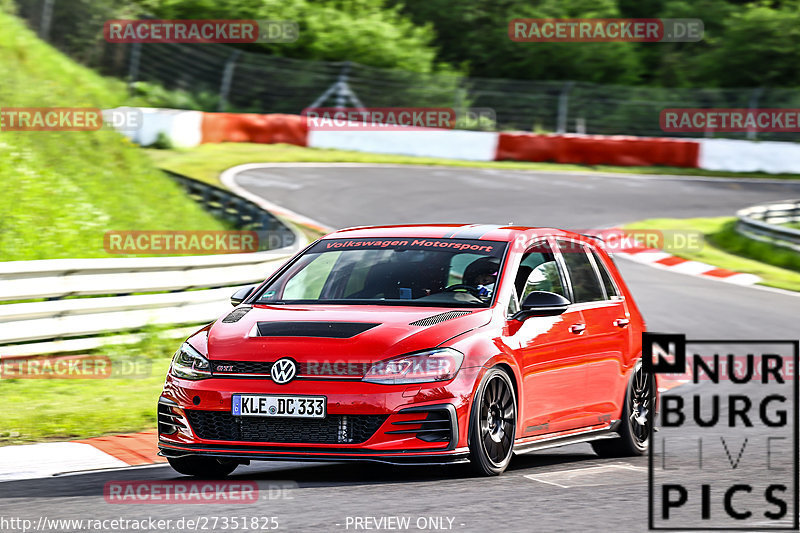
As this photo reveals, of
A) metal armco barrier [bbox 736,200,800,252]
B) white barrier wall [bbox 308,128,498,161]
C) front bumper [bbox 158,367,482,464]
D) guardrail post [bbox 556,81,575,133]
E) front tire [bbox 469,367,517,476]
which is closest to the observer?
front bumper [bbox 158,367,482,464]

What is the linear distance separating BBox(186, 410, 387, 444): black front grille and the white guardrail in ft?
14.2

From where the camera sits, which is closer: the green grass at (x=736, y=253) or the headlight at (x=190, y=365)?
the headlight at (x=190, y=365)

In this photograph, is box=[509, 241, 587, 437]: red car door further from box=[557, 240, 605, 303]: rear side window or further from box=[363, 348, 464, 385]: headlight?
box=[363, 348, 464, 385]: headlight

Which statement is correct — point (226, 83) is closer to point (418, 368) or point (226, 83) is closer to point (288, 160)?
point (288, 160)

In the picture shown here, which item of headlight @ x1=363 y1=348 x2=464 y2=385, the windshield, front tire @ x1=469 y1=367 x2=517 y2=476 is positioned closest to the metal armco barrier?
the windshield

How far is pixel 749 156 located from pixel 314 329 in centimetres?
2854

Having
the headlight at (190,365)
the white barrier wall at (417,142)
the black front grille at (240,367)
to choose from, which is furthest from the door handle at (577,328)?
the white barrier wall at (417,142)

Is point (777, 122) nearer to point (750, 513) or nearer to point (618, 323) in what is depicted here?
point (618, 323)

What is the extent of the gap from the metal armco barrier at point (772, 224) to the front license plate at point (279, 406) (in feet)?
57.0

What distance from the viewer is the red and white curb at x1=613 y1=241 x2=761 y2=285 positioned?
2025 cm

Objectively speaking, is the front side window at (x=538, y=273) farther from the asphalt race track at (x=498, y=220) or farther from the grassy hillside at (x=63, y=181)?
the grassy hillside at (x=63, y=181)

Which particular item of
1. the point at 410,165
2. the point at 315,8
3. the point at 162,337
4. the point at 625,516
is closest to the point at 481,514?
the point at 625,516

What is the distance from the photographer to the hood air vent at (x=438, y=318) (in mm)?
6902

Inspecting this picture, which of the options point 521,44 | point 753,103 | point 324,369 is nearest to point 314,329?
point 324,369
